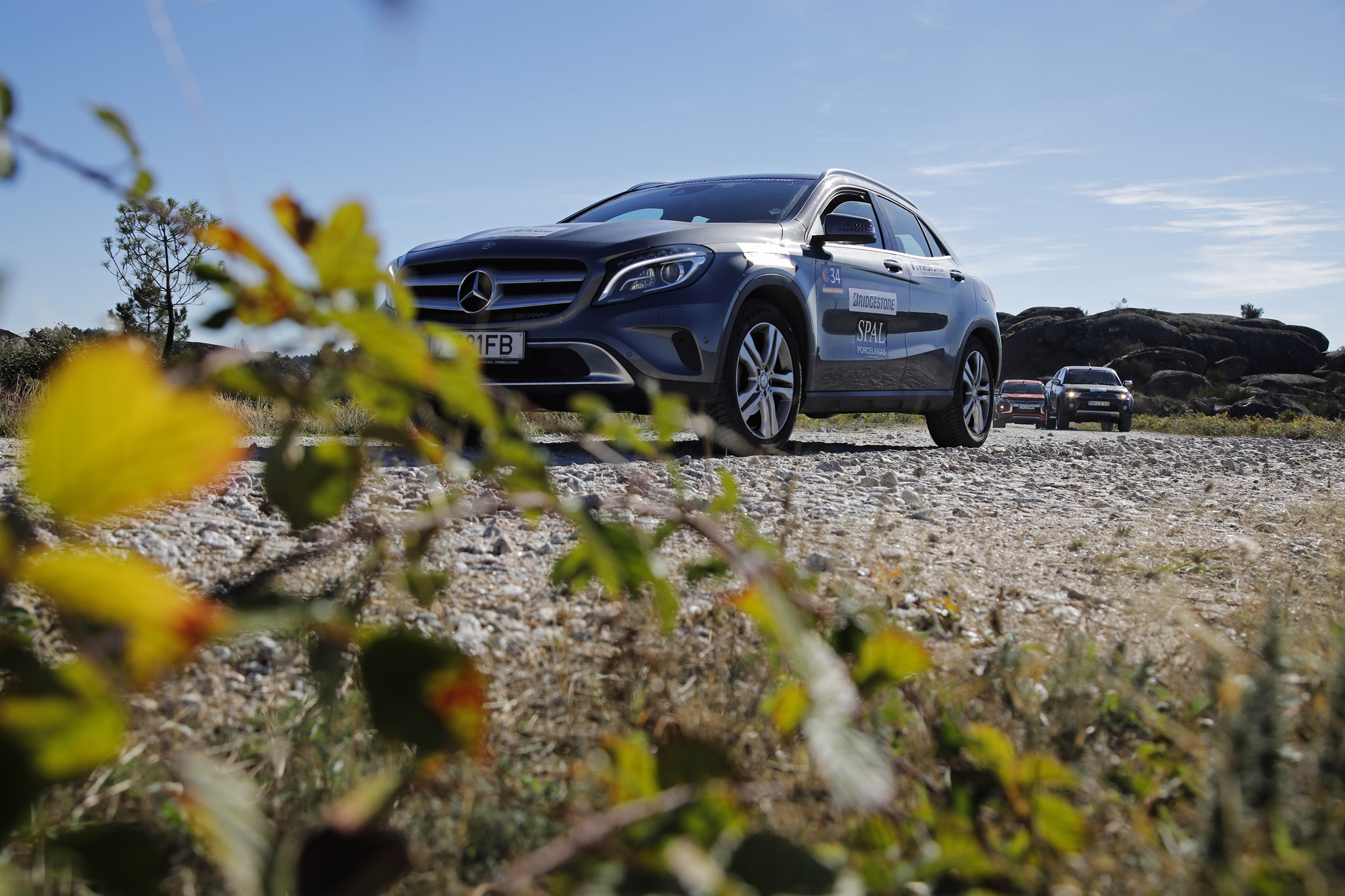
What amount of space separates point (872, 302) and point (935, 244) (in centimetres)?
197

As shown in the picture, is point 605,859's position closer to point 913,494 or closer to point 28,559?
point 28,559

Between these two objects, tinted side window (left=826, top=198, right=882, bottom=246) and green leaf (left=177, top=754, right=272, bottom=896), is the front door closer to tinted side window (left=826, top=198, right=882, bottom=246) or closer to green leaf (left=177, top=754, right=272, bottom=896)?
tinted side window (left=826, top=198, right=882, bottom=246)

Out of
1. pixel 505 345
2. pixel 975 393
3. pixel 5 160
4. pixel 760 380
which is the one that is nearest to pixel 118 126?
pixel 5 160

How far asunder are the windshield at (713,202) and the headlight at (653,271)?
0.67 meters

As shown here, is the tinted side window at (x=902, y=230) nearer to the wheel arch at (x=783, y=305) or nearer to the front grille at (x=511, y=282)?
the wheel arch at (x=783, y=305)

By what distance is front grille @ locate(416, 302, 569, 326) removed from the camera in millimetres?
5090

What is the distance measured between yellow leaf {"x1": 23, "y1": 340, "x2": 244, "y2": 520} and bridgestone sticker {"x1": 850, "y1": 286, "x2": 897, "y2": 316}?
243 inches

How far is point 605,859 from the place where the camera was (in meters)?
0.65

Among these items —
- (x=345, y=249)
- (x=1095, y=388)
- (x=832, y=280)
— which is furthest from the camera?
(x=1095, y=388)

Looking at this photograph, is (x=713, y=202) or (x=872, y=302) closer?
(x=713, y=202)

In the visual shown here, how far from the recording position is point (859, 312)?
21.2 ft

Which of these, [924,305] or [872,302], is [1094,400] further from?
[872,302]

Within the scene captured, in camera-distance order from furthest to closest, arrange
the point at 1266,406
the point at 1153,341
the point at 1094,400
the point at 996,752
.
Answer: the point at 1153,341 < the point at 1266,406 < the point at 1094,400 < the point at 996,752

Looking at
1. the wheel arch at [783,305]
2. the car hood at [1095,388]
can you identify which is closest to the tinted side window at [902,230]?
the wheel arch at [783,305]
